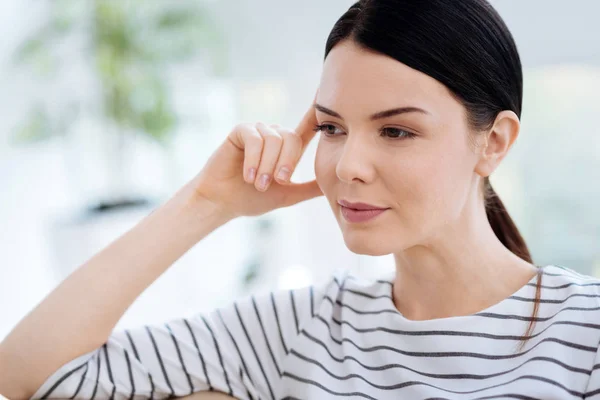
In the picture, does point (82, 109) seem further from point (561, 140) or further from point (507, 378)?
point (507, 378)

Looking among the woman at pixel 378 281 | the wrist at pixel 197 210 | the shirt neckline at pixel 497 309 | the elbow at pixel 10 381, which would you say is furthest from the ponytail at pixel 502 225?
the elbow at pixel 10 381

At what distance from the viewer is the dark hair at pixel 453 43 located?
98 centimetres

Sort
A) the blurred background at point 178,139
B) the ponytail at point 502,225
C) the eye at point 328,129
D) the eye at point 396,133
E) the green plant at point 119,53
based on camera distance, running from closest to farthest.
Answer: the eye at point 396,133
the eye at point 328,129
the ponytail at point 502,225
the blurred background at point 178,139
the green plant at point 119,53

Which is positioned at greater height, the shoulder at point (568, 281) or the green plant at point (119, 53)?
the green plant at point (119, 53)

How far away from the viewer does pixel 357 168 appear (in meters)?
1.01

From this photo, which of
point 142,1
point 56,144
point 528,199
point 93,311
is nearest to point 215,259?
point 56,144

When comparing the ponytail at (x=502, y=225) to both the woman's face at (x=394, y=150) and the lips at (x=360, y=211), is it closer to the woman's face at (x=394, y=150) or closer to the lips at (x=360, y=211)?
the woman's face at (x=394, y=150)

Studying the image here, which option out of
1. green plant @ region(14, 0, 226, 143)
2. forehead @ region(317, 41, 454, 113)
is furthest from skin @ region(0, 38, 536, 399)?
green plant @ region(14, 0, 226, 143)

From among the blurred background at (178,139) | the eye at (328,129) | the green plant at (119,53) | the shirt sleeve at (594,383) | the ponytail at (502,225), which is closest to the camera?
the shirt sleeve at (594,383)

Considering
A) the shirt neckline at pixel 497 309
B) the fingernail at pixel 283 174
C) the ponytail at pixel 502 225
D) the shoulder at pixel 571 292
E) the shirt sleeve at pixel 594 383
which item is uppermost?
the fingernail at pixel 283 174

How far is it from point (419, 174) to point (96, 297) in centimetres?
64

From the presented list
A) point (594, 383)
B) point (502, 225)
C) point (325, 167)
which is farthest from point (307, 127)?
point (594, 383)

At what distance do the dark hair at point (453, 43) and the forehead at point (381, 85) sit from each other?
1 centimetres

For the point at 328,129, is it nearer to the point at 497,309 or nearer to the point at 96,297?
the point at 497,309
